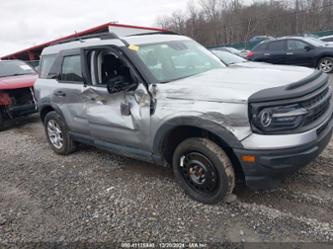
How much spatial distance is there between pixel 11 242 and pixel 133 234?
1.27 metres

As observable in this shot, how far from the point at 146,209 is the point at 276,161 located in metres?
1.52

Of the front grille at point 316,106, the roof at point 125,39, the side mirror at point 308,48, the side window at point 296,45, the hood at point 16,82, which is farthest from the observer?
the side window at point 296,45

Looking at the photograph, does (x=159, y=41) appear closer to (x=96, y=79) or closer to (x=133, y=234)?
(x=96, y=79)

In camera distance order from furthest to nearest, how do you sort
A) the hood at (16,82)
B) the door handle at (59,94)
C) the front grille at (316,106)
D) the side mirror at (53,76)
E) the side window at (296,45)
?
the side window at (296,45) → the hood at (16,82) → the side mirror at (53,76) → the door handle at (59,94) → the front grille at (316,106)

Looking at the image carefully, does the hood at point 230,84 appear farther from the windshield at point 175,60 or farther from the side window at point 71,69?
the side window at point 71,69

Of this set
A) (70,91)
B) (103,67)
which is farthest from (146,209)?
(70,91)

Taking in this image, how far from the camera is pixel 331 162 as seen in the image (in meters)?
3.65

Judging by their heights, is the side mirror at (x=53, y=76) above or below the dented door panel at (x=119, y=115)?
above

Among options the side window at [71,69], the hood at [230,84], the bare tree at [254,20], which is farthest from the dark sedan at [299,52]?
the bare tree at [254,20]

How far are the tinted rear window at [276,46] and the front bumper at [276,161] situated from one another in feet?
30.0

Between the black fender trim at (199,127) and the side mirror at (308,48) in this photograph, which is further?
the side mirror at (308,48)

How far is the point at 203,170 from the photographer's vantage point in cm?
296

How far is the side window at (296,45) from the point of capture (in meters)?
10.3

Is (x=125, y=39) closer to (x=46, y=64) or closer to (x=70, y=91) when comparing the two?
(x=70, y=91)
